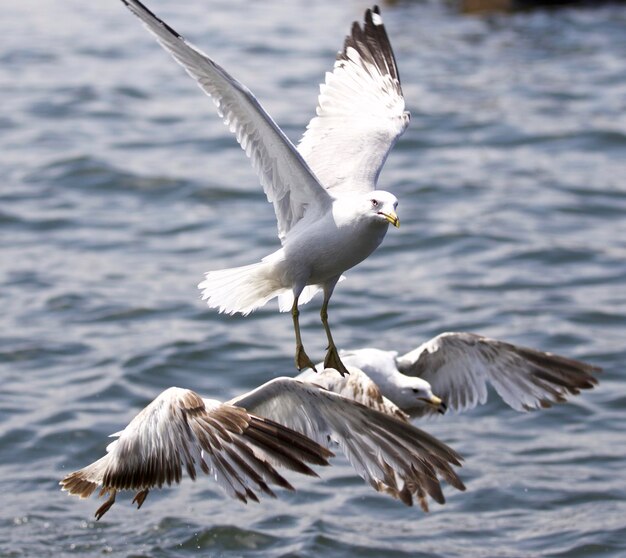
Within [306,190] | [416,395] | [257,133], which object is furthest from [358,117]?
[416,395]

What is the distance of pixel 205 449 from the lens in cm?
678

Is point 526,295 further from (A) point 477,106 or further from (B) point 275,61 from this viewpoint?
(B) point 275,61

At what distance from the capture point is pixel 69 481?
718cm

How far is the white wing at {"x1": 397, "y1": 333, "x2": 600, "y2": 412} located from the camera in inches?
354

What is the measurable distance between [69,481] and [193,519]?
2056mm

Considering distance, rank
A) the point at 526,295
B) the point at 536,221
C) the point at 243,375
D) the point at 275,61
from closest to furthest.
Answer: the point at 243,375, the point at 526,295, the point at 536,221, the point at 275,61

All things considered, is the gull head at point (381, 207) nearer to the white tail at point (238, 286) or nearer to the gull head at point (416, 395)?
the white tail at point (238, 286)

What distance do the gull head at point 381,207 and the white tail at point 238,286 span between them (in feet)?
2.41

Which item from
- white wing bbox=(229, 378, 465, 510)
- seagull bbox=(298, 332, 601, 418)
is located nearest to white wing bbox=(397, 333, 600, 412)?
seagull bbox=(298, 332, 601, 418)

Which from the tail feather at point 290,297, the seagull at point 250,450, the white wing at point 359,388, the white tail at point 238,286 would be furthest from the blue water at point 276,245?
the white tail at point 238,286

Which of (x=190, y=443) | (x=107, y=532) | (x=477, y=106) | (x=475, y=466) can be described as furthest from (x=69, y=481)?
(x=477, y=106)

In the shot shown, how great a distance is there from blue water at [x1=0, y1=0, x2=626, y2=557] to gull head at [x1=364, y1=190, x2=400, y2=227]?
2.92 meters

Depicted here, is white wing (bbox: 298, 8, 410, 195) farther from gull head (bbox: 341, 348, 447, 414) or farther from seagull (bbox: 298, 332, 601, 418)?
seagull (bbox: 298, 332, 601, 418)

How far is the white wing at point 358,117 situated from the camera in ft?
25.1
